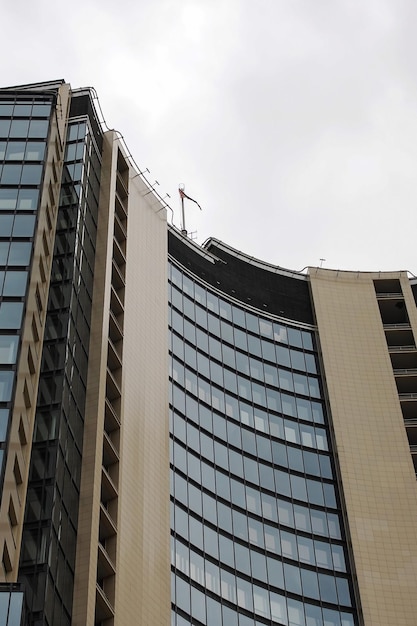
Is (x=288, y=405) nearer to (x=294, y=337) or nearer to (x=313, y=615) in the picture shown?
(x=294, y=337)

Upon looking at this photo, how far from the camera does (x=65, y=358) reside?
6078 cm

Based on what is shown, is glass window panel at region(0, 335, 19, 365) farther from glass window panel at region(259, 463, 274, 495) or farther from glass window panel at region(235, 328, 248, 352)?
glass window panel at region(235, 328, 248, 352)

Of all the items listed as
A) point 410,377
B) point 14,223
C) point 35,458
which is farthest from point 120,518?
point 410,377

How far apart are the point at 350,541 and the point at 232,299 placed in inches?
940

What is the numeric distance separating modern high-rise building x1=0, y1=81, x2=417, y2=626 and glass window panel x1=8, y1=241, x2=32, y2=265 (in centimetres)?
18

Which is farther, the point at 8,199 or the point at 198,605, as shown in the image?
the point at 198,605

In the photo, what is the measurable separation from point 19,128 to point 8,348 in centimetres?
2258

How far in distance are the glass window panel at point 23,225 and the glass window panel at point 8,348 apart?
29.7ft

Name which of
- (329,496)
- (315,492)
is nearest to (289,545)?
(315,492)

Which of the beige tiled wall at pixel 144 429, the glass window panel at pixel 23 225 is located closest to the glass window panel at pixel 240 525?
the beige tiled wall at pixel 144 429

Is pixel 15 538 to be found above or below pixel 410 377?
below

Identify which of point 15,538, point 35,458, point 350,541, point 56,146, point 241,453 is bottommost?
point 15,538

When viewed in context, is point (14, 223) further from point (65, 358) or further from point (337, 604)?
point (337, 604)

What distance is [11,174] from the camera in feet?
225
